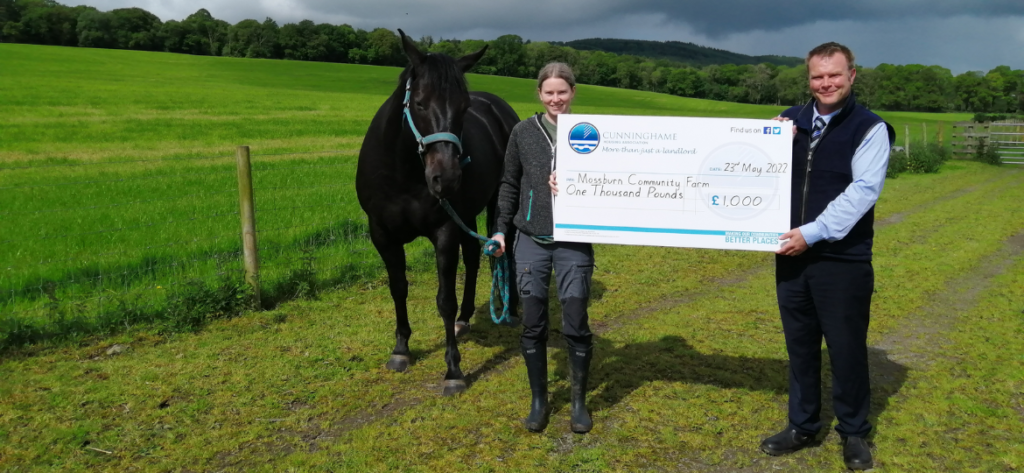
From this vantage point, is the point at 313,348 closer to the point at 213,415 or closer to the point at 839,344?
the point at 213,415

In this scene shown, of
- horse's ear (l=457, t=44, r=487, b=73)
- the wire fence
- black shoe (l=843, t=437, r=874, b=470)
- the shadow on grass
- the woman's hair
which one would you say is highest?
horse's ear (l=457, t=44, r=487, b=73)

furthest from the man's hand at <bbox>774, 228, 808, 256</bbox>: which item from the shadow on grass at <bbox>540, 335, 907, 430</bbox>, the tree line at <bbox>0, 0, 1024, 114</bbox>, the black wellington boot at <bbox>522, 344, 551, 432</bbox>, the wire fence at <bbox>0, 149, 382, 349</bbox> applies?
the tree line at <bbox>0, 0, 1024, 114</bbox>

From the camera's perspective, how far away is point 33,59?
4494 cm

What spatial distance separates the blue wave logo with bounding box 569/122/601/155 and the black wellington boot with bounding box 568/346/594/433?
1166 mm

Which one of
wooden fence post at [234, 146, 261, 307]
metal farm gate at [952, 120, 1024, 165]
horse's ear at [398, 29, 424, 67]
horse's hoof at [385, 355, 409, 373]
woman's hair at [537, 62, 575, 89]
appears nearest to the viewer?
woman's hair at [537, 62, 575, 89]

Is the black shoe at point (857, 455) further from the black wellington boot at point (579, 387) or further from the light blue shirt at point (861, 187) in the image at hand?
the black wellington boot at point (579, 387)

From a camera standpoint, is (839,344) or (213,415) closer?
(839,344)

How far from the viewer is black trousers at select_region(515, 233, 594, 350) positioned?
3586 millimetres

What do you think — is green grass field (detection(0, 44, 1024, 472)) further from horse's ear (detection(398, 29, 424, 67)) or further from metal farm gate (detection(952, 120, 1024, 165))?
metal farm gate (detection(952, 120, 1024, 165))

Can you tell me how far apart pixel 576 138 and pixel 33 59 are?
182 feet

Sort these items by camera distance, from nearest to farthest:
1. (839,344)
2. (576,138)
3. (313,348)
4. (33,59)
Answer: (839,344), (576,138), (313,348), (33,59)

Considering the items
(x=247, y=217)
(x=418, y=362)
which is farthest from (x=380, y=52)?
(x=418, y=362)

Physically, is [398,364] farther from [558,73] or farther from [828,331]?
[828,331]

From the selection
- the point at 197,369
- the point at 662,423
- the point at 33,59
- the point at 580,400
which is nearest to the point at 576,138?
the point at 580,400
